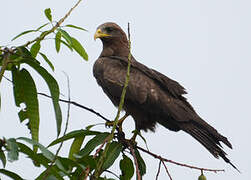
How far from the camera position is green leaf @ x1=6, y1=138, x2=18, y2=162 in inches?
76.0

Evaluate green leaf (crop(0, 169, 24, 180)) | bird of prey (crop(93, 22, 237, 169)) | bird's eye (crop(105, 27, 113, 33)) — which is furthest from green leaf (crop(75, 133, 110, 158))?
bird's eye (crop(105, 27, 113, 33))

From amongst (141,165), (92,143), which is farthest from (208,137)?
(92,143)

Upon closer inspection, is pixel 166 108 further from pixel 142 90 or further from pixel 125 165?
pixel 125 165

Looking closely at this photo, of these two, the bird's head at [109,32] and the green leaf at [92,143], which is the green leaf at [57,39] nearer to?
the green leaf at [92,143]

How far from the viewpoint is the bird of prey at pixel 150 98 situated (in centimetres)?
555

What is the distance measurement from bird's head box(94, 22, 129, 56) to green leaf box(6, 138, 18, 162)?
16.7ft

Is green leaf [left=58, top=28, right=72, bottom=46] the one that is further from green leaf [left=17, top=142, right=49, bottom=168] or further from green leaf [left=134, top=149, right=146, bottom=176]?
green leaf [left=134, top=149, right=146, bottom=176]

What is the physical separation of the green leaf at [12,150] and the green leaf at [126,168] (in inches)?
66.4

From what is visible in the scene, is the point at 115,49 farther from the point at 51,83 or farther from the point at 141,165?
the point at 51,83

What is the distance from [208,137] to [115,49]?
2707mm

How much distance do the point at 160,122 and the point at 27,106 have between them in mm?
3234

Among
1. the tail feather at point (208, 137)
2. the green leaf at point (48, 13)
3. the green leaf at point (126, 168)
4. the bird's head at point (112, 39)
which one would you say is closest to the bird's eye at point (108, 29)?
the bird's head at point (112, 39)

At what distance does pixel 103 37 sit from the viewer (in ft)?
23.9

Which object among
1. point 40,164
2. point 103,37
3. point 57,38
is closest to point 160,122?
point 103,37
